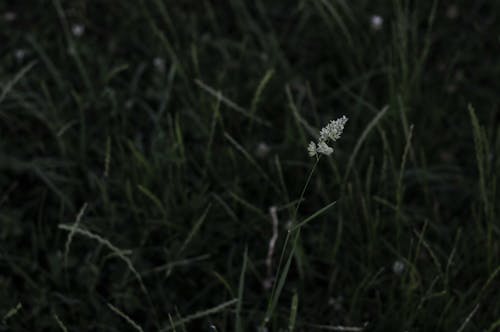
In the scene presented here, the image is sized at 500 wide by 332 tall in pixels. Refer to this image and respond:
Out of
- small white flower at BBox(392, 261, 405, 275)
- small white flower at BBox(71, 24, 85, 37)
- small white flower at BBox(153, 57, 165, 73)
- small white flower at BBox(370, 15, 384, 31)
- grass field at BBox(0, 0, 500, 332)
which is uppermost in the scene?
small white flower at BBox(71, 24, 85, 37)

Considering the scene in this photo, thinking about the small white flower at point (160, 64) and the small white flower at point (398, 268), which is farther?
the small white flower at point (160, 64)

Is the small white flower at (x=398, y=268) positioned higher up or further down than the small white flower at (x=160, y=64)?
further down

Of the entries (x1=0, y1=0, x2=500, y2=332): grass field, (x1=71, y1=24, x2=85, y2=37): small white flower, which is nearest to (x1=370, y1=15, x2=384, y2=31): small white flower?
(x1=0, y1=0, x2=500, y2=332): grass field

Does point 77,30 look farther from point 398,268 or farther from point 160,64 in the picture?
point 398,268

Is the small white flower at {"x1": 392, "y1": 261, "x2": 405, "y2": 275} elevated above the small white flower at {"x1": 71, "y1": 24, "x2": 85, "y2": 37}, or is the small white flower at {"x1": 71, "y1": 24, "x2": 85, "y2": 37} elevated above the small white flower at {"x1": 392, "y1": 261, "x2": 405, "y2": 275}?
the small white flower at {"x1": 71, "y1": 24, "x2": 85, "y2": 37}

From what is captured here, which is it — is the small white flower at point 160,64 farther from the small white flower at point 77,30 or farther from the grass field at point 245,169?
the small white flower at point 77,30

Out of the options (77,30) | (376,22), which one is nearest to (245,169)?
(376,22)

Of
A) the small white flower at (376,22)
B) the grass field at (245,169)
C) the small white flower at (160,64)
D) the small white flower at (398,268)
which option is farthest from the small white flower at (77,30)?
the small white flower at (398,268)

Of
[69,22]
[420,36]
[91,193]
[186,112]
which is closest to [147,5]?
[69,22]

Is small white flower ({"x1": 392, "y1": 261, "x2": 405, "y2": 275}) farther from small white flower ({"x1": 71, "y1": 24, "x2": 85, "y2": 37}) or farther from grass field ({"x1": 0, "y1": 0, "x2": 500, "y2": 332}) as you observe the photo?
small white flower ({"x1": 71, "y1": 24, "x2": 85, "y2": 37})
